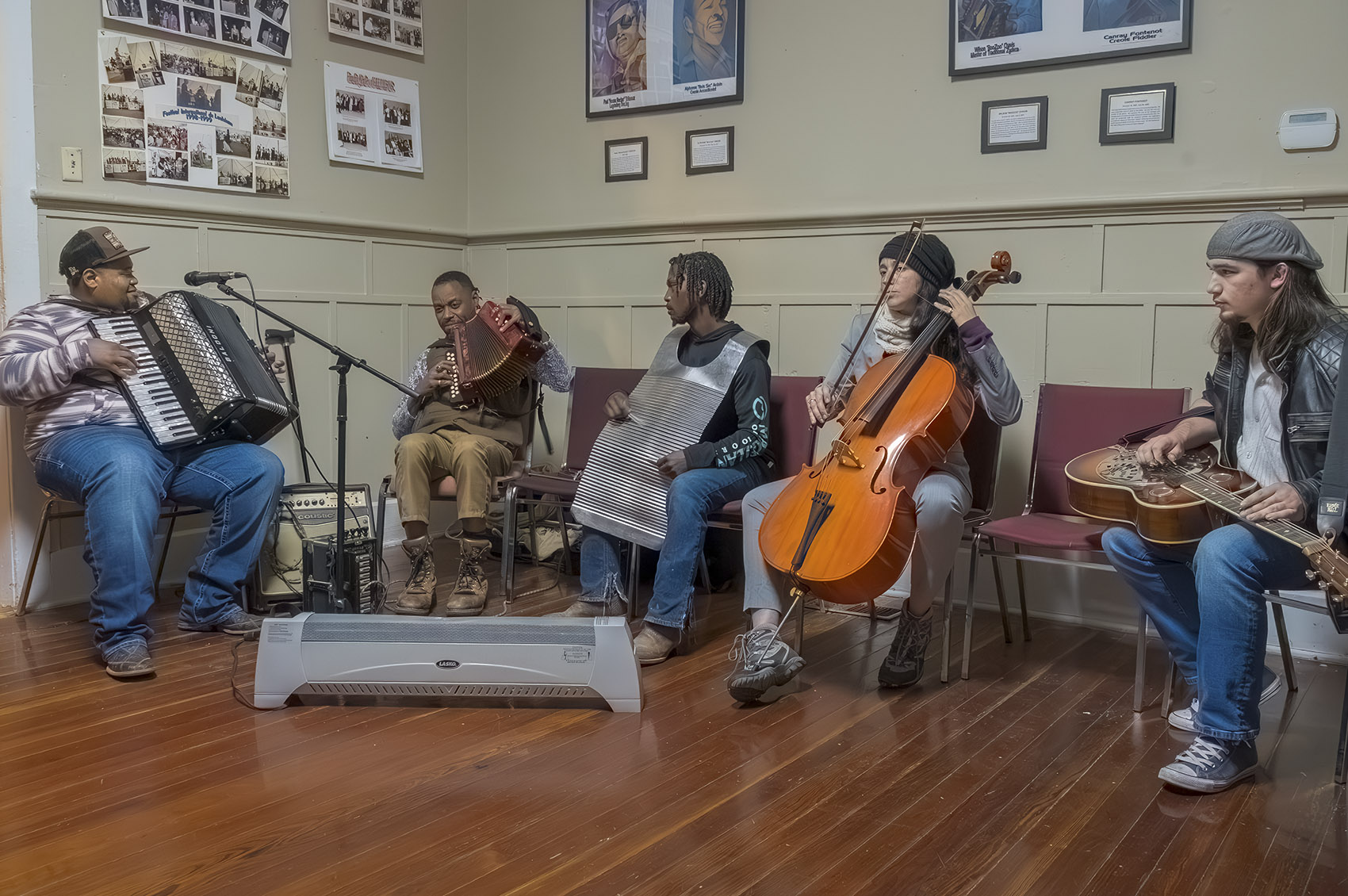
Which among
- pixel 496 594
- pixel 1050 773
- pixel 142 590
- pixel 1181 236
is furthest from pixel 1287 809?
pixel 142 590

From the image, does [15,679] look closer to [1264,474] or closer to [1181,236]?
[1264,474]

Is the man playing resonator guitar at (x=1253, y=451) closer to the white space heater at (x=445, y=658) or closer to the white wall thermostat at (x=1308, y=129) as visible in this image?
the white wall thermostat at (x=1308, y=129)

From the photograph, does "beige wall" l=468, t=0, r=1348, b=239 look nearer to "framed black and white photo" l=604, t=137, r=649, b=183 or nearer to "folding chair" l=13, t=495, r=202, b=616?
"framed black and white photo" l=604, t=137, r=649, b=183

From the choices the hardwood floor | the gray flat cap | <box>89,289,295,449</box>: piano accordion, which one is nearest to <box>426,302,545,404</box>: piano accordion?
<box>89,289,295,449</box>: piano accordion

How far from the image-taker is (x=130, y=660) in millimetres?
3062

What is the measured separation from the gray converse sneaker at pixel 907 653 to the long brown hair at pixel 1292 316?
1085 mm

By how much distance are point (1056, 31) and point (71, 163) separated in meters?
3.25

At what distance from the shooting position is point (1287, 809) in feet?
7.43

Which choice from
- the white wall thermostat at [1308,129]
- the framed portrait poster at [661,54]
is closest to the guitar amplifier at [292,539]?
the framed portrait poster at [661,54]

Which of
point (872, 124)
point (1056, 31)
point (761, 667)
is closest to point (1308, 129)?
point (1056, 31)

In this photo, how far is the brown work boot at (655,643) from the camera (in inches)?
127

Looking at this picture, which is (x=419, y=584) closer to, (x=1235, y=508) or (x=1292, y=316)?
(x=1235, y=508)

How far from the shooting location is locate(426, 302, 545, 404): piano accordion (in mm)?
3926

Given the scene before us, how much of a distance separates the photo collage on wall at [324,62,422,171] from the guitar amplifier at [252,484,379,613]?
1507 millimetres
